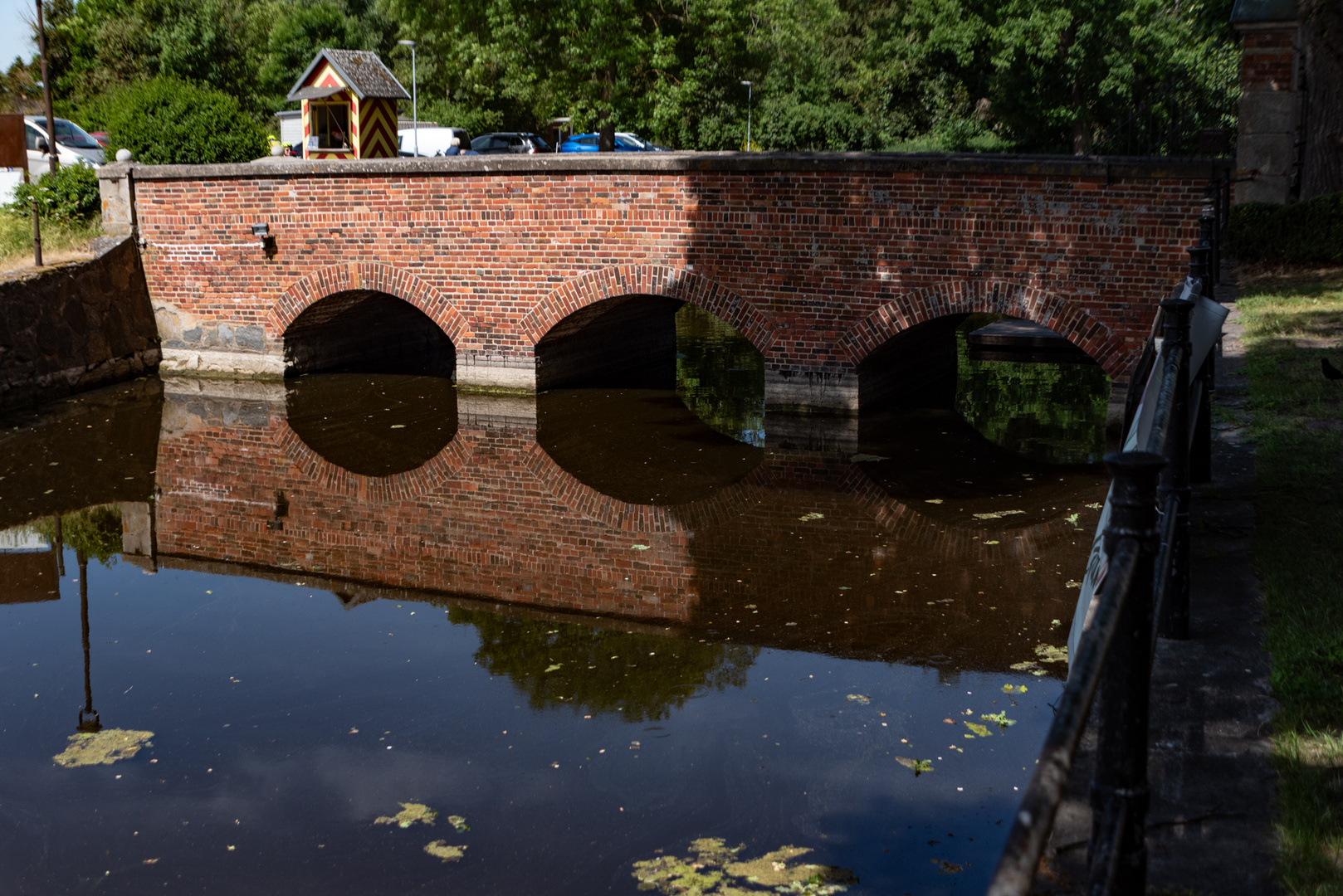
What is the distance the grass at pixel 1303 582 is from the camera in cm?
348

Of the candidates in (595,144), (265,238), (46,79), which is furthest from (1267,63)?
(595,144)

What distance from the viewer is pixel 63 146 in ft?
73.0

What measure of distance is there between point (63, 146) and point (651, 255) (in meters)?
14.2

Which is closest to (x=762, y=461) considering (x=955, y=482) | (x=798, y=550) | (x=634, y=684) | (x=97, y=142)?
(x=955, y=482)

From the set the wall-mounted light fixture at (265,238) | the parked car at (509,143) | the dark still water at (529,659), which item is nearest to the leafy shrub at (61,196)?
the wall-mounted light fixture at (265,238)

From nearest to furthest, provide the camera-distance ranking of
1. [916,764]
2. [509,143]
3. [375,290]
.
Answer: [916,764], [375,290], [509,143]

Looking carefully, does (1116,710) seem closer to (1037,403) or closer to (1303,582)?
(1303,582)

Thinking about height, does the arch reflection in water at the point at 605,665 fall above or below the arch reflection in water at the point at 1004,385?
below

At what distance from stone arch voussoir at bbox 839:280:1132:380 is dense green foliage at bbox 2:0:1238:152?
20197 millimetres

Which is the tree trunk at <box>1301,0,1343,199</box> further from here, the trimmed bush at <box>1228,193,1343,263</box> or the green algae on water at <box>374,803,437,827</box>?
the green algae on water at <box>374,803,437,827</box>

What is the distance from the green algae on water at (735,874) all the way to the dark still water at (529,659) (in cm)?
2

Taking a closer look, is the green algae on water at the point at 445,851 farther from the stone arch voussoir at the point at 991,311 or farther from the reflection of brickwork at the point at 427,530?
the stone arch voussoir at the point at 991,311

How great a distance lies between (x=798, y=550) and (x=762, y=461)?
288 centimetres

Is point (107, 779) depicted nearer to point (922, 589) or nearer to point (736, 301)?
point (922, 589)
